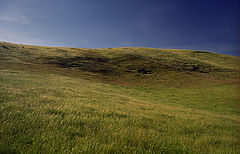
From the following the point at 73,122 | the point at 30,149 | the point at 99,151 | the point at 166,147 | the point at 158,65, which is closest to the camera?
the point at 30,149

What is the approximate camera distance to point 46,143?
2.72m

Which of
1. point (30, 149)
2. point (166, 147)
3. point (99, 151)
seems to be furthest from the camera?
→ point (166, 147)

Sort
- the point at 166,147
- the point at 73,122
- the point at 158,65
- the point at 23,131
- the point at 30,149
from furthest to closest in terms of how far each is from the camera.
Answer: the point at 158,65, the point at 73,122, the point at 166,147, the point at 23,131, the point at 30,149

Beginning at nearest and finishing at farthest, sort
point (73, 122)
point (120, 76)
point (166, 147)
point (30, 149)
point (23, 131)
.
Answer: point (30, 149), point (23, 131), point (166, 147), point (73, 122), point (120, 76)

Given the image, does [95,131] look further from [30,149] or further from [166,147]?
[166,147]

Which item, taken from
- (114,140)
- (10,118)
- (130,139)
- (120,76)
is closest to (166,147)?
(130,139)

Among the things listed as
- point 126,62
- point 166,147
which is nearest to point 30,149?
point 166,147

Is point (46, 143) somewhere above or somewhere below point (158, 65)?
below

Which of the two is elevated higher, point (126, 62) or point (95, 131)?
point (126, 62)

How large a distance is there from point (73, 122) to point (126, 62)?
5870 centimetres

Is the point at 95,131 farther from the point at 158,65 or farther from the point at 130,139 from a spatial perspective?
the point at 158,65

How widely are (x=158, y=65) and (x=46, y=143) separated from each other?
6061cm

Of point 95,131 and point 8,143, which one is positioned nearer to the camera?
point 8,143

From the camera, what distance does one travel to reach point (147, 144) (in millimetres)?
3311
